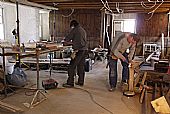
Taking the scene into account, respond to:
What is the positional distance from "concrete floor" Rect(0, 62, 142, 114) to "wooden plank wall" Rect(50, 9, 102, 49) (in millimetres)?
4551

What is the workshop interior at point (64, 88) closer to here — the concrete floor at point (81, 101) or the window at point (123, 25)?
the concrete floor at point (81, 101)

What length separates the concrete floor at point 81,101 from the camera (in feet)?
10.7

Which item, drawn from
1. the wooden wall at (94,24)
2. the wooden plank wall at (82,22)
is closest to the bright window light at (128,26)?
the wooden wall at (94,24)

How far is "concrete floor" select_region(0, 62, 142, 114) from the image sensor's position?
3.26 m

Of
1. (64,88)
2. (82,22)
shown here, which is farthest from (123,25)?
(64,88)

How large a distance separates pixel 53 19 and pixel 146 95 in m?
6.96

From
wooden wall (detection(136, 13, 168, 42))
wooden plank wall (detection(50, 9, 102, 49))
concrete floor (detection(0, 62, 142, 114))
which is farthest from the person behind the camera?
wooden wall (detection(136, 13, 168, 42))

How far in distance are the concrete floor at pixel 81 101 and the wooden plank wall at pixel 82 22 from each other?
455cm

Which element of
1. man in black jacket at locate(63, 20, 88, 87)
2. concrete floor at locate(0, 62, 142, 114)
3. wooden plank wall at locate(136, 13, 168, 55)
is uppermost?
wooden plank wall at locate(136, 13, 168, 55)

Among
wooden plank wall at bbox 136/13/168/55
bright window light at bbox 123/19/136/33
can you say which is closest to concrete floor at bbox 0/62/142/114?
wooden plank wall at bbox 136/13/168/55

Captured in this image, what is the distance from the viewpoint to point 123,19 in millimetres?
11617

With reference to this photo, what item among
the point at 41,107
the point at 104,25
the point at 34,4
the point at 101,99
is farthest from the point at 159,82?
the point at 104,25

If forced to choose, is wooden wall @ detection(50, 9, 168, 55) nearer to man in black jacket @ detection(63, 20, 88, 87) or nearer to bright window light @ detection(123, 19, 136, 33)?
bright window light @ detection(123, 19, 136, 33)

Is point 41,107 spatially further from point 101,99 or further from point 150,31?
point 150,31
